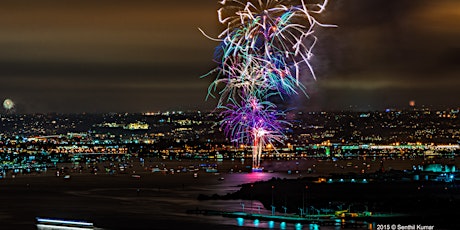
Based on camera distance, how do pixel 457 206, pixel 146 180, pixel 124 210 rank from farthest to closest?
1. pixel 146 180
2. pixel 124 210
3. pixel 457 206

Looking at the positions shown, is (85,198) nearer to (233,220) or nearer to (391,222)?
(233,220)

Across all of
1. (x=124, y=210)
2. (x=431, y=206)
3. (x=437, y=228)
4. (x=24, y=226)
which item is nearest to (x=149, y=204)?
(x=124, y=210)

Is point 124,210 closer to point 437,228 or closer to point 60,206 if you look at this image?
point 60,206

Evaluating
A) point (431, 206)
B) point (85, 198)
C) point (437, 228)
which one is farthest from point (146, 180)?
point (437, 228)

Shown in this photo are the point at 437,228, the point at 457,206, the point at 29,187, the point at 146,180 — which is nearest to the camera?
the point at 437,228

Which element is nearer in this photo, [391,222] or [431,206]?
[391,222]

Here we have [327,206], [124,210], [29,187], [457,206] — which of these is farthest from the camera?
[29,187]

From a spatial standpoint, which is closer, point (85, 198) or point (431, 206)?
point (431, 206)

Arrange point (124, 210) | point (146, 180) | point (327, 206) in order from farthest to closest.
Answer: point (146, 180), point (124, 210), point (327, 206)

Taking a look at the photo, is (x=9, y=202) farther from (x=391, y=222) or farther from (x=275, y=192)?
(x=391, y=222)
